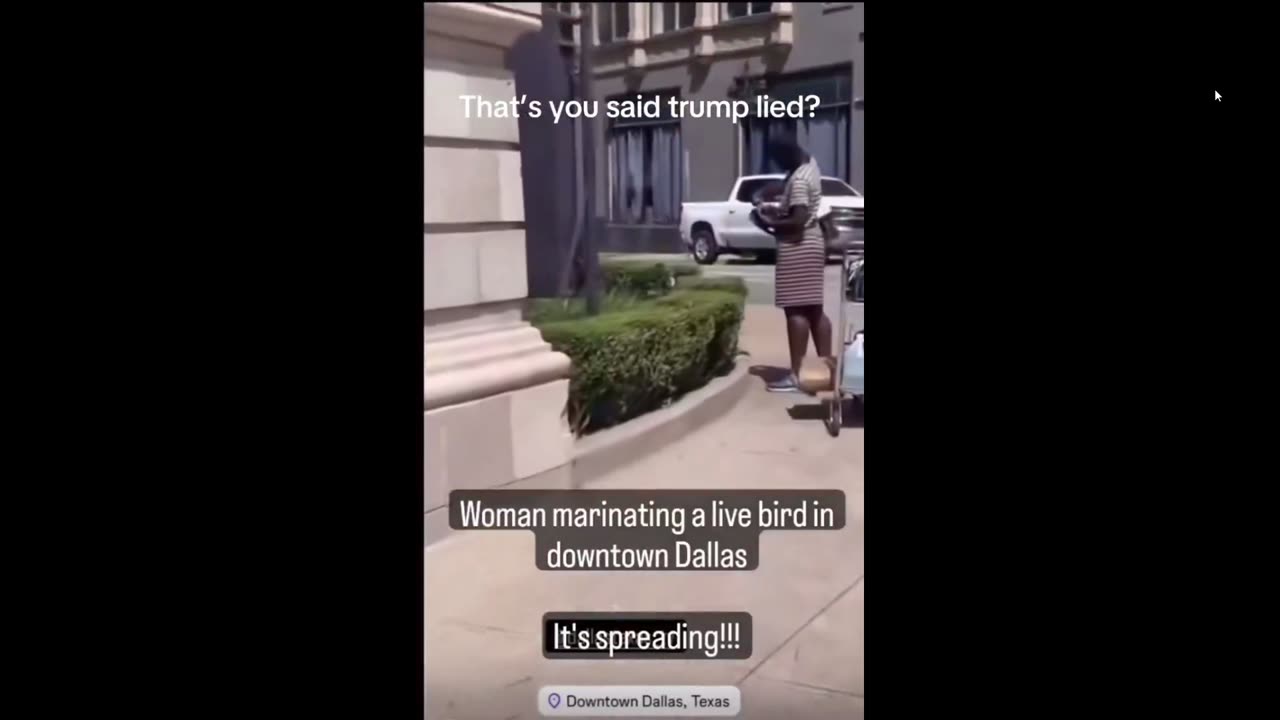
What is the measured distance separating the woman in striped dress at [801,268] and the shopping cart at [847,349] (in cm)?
8

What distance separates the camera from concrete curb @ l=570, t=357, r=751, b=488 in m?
4.40

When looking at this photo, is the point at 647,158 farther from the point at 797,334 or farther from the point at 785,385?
the point at 785,385

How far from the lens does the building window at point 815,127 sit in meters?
3.38

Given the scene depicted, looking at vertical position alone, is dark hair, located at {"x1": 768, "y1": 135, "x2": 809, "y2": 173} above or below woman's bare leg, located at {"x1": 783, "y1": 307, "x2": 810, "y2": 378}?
above

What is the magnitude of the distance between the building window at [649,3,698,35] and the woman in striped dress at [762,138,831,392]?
896 millimetres

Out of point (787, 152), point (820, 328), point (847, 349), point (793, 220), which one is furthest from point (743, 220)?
point (847, 349)

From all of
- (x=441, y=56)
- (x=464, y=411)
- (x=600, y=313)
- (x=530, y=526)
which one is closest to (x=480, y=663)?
(x=530, y=526)

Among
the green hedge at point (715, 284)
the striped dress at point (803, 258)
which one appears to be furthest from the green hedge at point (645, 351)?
the striped dress at point (803, 258)

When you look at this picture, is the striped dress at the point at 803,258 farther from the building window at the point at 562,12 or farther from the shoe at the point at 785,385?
the building window at the point at 562,12

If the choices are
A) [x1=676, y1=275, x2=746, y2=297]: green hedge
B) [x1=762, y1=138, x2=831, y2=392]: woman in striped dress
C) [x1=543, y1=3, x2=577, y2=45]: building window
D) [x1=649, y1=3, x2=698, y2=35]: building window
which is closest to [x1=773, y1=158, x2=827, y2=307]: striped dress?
[x1=762, y1=138, x2=831, y2=392]: woman in striped dress

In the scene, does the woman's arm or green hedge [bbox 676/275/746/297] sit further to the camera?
green hedge [bbox 676/275/746/297]

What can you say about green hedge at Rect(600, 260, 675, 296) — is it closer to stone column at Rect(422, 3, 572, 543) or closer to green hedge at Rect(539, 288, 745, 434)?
green hedge at Rect(539, 288, 745, 434)

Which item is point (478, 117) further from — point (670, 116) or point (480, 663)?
point (480, 663)

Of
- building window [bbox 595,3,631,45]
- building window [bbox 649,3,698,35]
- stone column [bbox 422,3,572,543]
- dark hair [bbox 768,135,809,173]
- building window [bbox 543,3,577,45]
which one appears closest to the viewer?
dark hair [bbox 768,135,809,173]
